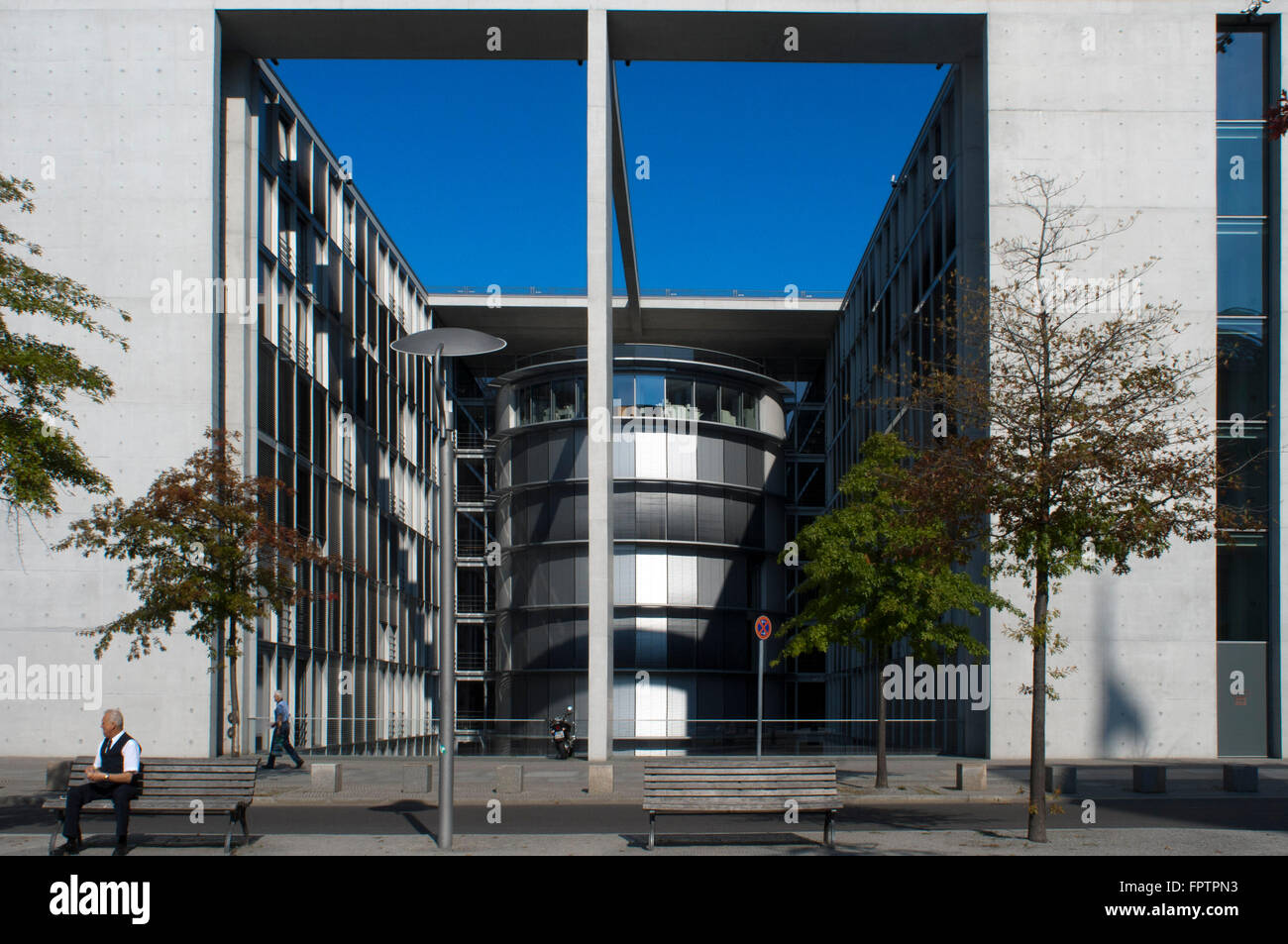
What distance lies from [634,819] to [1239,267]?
22.4 meters

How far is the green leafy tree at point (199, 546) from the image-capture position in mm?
22469

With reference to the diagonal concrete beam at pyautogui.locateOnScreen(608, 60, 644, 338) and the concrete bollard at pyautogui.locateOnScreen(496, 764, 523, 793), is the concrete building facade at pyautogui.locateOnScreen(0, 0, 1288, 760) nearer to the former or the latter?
the diagonal concrete beam at pyautogui.locateOnScreen(608, 60, 644, 338)

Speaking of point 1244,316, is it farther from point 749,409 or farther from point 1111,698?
point 749,409

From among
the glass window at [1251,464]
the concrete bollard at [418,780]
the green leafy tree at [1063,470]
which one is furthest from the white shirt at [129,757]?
the glass window at [1251,464]

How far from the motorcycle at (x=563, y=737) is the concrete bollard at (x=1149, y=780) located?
1671cm

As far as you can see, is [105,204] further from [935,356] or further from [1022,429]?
[1022,429]

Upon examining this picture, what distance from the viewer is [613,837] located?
14.8 m

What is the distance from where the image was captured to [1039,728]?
14516 mm

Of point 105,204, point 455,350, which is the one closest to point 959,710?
point 455,350

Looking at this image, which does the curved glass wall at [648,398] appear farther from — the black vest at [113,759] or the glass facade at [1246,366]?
the black vest at [113,759]

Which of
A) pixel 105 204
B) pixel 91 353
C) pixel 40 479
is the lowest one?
pixel 40 479

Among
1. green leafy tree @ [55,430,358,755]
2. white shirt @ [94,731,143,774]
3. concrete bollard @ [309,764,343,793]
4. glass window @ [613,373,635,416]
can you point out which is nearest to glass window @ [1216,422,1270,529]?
glass window @ [613,373,635,416]

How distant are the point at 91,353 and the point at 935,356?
71.0 ft
